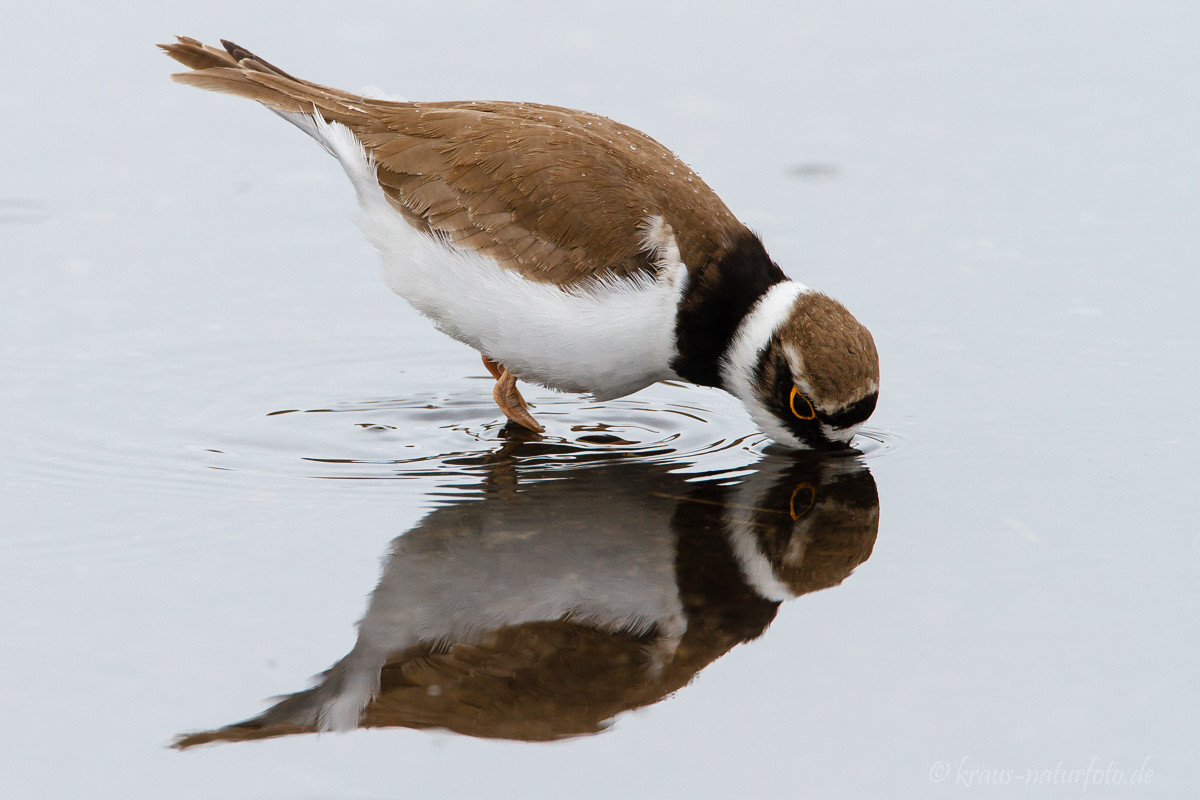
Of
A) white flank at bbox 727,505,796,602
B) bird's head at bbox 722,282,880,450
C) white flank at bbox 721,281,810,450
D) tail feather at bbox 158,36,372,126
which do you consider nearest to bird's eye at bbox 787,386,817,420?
bird's head at bbox 722,282,880,450

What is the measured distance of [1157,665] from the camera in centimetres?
464

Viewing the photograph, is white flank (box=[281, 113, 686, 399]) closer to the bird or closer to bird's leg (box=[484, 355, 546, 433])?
the bird

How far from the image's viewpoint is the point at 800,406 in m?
6.22

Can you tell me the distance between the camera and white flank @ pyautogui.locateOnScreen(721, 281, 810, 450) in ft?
20.4

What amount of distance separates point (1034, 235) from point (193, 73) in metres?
4.93

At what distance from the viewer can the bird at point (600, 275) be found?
20.2 ft

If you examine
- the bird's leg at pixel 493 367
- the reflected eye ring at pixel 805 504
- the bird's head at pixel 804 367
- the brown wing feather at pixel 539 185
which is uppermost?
the brown wing feather at pixel 539 185

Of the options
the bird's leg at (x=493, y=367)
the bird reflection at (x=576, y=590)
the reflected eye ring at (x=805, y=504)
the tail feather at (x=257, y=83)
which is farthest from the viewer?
the bird's leg at (x=493, y=367)

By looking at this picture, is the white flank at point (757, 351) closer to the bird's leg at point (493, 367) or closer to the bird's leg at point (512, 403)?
the bird's leg at point (512, 403)

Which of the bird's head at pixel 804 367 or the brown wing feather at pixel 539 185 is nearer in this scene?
the bird's head at pixel 804 367

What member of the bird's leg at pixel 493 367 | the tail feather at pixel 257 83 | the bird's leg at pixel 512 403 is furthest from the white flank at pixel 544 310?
the bird's leg at pixel 493 367

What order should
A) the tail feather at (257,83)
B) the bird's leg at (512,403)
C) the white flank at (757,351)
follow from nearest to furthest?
the white flank at (757,351)
the bird's leg at (512,403)
the tail feather at (257,83)

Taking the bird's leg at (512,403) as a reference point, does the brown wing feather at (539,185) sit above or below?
above

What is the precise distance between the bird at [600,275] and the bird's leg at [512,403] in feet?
0.73
